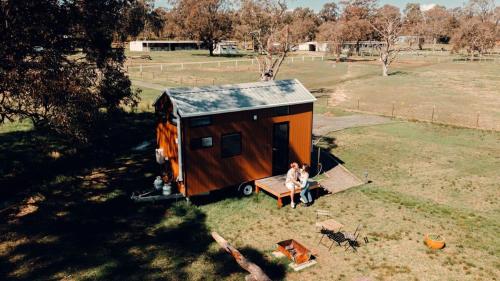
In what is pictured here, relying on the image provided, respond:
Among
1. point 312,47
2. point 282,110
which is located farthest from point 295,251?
point 312,47

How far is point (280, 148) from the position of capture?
655 inches

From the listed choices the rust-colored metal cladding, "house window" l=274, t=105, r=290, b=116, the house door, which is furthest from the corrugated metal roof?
the house door

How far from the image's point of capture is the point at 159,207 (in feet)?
47.1

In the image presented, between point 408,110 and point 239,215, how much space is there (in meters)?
24.2

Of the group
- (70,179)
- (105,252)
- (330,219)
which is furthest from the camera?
(70,179)

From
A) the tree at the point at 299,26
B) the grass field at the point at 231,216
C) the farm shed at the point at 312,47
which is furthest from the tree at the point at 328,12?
the grass field at the point at 231,216

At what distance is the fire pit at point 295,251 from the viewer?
1088cm

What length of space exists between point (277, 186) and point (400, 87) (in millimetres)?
35174

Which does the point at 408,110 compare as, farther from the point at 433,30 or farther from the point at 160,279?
the point at 433,30

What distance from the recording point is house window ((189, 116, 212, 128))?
1382 cm

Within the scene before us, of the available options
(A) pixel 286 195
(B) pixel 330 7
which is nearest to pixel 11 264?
(A) pixel 286 195

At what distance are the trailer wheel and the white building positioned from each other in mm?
96164

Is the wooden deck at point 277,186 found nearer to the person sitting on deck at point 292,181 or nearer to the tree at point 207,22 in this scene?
the person sitting on deck at point 292,181

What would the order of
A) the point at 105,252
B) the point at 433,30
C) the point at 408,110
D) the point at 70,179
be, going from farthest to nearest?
the point at 433,30
the point at 408,110
the point at 70,179
the point at 105,252
